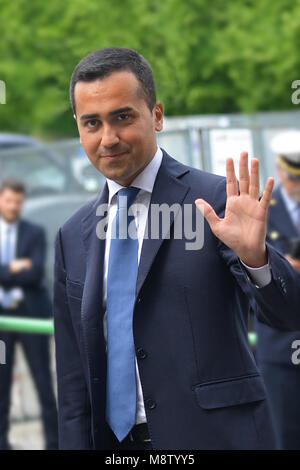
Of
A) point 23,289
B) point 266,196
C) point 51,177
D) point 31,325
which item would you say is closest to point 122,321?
point 266,196

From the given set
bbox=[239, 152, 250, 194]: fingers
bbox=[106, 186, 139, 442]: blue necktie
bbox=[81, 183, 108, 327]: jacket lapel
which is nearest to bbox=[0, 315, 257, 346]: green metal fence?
bbox=[81, 183, 108, 327]: jacket lapel

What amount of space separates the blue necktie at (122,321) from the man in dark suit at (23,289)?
3.59 m

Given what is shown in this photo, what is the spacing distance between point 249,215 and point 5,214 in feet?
15.9

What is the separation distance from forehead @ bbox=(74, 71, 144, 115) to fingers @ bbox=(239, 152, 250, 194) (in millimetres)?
361

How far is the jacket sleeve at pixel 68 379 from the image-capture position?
3.03 m

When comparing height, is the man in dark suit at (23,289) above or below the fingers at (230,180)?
above

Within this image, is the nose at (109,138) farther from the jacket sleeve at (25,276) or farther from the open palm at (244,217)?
the jacket sleeve at (25,276)

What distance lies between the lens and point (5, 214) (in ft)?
23.7

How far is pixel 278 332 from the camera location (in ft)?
17.4

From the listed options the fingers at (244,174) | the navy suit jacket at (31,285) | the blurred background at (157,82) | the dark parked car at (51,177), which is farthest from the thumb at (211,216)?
the dark parked car at (51,177)

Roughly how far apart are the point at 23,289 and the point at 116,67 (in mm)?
4468

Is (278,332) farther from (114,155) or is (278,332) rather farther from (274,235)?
(114,155)

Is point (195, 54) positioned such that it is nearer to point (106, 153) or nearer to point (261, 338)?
point (261, 338)
